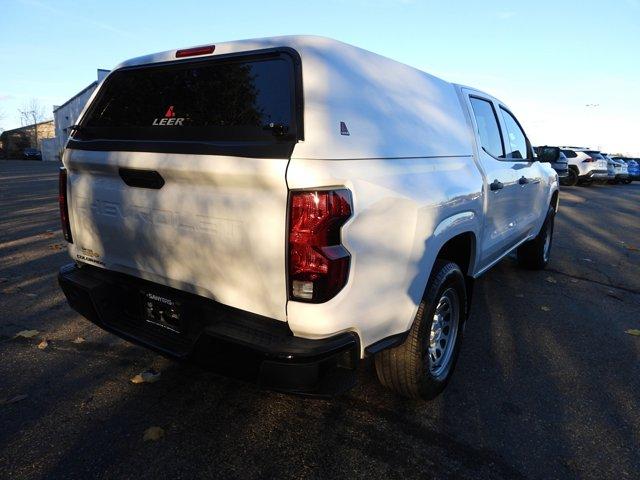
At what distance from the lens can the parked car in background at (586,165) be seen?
2091 cm

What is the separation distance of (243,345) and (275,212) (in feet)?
1.93

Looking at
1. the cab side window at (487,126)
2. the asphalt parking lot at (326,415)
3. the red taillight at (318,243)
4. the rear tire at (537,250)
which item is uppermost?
the cab side window at (487,126)

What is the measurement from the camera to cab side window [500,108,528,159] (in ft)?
Result: 14.5

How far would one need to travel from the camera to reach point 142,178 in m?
2.38

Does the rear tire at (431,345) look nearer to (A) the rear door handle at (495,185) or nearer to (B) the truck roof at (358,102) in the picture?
(B) the truck roof at (358,102)

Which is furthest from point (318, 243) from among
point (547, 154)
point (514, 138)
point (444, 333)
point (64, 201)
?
point (547, 154)

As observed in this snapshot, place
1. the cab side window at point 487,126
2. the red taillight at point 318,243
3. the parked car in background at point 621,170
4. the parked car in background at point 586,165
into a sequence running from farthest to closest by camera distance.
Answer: the parked car in background at point 621,170 < the parked car in background at point 586,165 < the cab side window at point 487,126 < the red taillight at point 318,243

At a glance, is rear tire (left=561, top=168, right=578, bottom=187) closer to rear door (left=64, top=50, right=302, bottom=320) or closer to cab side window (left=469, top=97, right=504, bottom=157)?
cab side window (left=469, top=97, right=504, bottom=157)

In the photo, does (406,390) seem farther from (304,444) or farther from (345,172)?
(345,172)

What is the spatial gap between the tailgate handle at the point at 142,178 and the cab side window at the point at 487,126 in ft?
7.88

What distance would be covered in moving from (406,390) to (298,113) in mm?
1639

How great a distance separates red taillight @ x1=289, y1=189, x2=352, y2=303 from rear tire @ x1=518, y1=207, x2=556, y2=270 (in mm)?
4365

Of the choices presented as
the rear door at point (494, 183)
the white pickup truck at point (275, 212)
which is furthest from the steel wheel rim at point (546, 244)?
the white pickup truck at point (275, 212)

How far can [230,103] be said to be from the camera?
2350 millimetres
